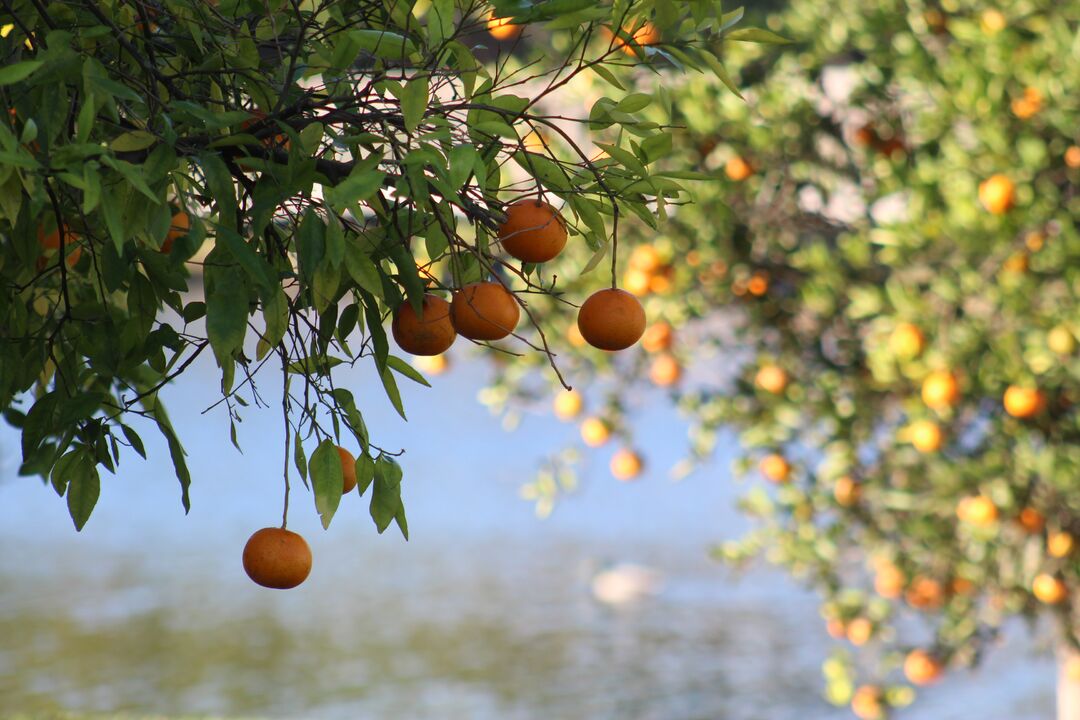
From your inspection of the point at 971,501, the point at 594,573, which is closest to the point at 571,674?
the point at 594,573

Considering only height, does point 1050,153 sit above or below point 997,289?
above

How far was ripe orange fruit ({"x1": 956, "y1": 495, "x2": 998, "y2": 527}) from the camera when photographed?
231 cm

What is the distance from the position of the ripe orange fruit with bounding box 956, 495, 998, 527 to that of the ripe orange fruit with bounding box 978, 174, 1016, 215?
0.55 m

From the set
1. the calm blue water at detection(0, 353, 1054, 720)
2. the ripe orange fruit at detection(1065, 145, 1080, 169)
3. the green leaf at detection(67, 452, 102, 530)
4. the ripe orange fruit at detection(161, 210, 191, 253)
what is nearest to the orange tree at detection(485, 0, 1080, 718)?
the ripe orange fruit at detection(1065, 145, 1080, 169)

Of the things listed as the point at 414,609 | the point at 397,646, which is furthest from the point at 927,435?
the point at 414,609

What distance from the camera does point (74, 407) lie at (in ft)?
3.08

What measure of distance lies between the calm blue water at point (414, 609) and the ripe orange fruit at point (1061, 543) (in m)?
0.86

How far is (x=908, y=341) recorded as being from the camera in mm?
2266

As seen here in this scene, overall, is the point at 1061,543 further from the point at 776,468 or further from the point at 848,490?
the point at 776,468

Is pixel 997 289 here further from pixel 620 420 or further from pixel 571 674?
pixel 571 674

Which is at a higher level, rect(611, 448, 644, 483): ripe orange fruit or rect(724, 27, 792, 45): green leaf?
rect(611, 448, 644, 483): ripe orange fruit

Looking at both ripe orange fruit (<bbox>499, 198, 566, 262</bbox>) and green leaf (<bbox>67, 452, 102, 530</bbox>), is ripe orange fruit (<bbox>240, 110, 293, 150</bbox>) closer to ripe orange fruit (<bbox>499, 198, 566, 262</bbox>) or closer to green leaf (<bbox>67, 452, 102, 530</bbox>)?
ripe orange fruit (<bbox>499, 198, 566, 262</bbox>)

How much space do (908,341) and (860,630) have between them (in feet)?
3.12

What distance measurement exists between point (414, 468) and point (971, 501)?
654 cm
